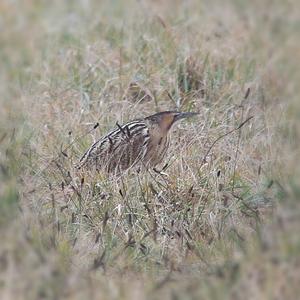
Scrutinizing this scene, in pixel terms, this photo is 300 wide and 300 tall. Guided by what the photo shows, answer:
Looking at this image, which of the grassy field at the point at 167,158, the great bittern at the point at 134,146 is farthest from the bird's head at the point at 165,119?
the grassy field at the point at 167,158

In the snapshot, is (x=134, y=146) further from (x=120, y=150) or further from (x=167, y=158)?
(x=167, y=158)

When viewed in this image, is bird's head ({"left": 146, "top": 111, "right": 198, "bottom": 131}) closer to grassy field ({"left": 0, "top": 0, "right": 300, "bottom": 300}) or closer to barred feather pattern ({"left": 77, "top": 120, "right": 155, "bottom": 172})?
barred feather pattern ({"left": 77, "top": 120, "right": 155, "bottom": 172})

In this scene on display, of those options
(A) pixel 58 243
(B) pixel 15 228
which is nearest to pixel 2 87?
(A) pixel 58 243

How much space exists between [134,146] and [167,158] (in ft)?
0.81

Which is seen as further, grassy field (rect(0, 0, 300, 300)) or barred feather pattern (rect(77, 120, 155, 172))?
barred feather pattern (rect(77, 120, 155, 172))

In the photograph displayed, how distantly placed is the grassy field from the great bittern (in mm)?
105

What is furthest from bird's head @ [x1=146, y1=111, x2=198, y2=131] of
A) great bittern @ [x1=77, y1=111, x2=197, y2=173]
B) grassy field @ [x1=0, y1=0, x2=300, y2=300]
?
grassy field @ [x1=0, y1=0, x2=300, y2=300]

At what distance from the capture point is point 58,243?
6133mm

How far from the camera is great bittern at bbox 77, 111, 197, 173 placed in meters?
7.34

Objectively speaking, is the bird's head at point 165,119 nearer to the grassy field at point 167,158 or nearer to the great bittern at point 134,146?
the great bittern at point 134,146

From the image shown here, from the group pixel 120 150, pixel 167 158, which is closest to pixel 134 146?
pixel 120 150

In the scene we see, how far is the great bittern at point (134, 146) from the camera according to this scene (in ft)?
24.1

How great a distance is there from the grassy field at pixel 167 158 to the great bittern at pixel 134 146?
0.10 metres

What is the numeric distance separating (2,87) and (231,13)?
7.82ft
